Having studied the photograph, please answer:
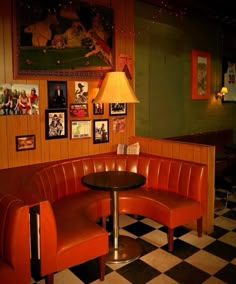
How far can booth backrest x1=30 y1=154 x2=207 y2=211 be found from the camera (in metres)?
3.37

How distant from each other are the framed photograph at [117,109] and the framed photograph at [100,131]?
0.18m

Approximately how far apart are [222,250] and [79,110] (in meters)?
2.40

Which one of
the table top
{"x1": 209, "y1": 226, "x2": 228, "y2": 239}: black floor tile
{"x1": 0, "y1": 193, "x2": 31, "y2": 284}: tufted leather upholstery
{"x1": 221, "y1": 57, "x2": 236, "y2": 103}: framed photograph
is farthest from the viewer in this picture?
{"x1": 221, "y1": 57, "x2": 236, "y2": 103}: framed photograph

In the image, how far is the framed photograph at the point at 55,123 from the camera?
375cm

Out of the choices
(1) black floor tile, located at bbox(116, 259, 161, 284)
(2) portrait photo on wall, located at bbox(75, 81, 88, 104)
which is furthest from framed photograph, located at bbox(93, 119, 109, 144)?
(1) black floor tile, located at bbox(116, 259, 161, 284)

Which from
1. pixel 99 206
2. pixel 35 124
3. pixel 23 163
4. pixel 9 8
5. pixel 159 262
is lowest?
pixel 159 262

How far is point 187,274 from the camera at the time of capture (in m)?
2.71

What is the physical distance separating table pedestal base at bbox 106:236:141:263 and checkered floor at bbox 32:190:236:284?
0.06 meters

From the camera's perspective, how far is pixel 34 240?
2209mm

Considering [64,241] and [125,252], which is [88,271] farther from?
[64,241]

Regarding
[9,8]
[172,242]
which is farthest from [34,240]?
[9,8]

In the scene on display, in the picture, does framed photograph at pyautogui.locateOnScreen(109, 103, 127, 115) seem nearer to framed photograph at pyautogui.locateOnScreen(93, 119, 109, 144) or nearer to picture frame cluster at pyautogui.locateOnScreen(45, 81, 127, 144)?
picture frame cluster at pyautogui.locateOnScreen(45, 81, 127, 144)

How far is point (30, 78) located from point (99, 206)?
169 cm

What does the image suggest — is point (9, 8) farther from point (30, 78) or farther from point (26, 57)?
point (30, 78)
